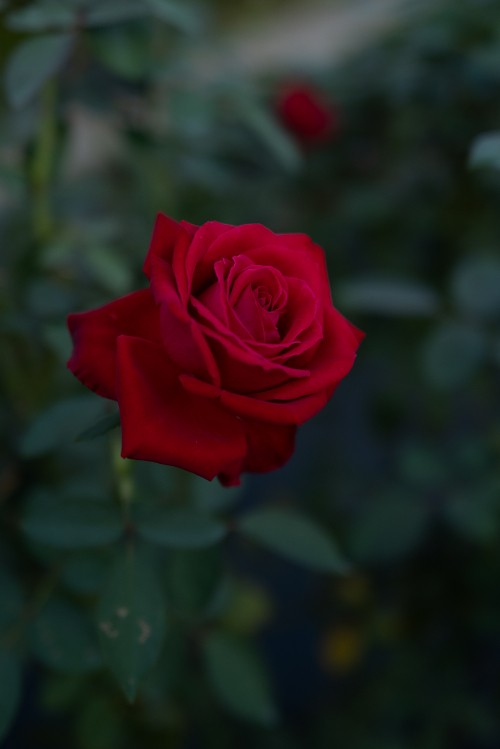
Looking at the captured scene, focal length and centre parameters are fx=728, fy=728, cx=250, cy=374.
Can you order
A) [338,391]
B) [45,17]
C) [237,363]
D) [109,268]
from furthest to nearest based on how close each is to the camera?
[338,391] < [109,268] < [45,17] < [237,363]

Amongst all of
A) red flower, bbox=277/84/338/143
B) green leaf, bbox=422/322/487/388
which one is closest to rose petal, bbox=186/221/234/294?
green leaf, bbox=422/322/487/388

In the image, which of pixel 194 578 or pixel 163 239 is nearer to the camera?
pixel 163 239

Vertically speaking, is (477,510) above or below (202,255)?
below

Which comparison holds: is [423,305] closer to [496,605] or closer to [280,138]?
[280,138]

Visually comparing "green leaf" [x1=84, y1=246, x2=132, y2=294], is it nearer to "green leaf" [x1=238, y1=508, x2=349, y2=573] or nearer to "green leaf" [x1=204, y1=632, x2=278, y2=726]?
"green leaf" [x1=238, y1=508, x2=349, y2=573]

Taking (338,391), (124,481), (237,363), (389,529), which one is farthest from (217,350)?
(338,391)

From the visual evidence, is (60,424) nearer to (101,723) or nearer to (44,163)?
(44,163)

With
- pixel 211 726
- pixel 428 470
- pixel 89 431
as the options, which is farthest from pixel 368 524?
pixel 89 431
